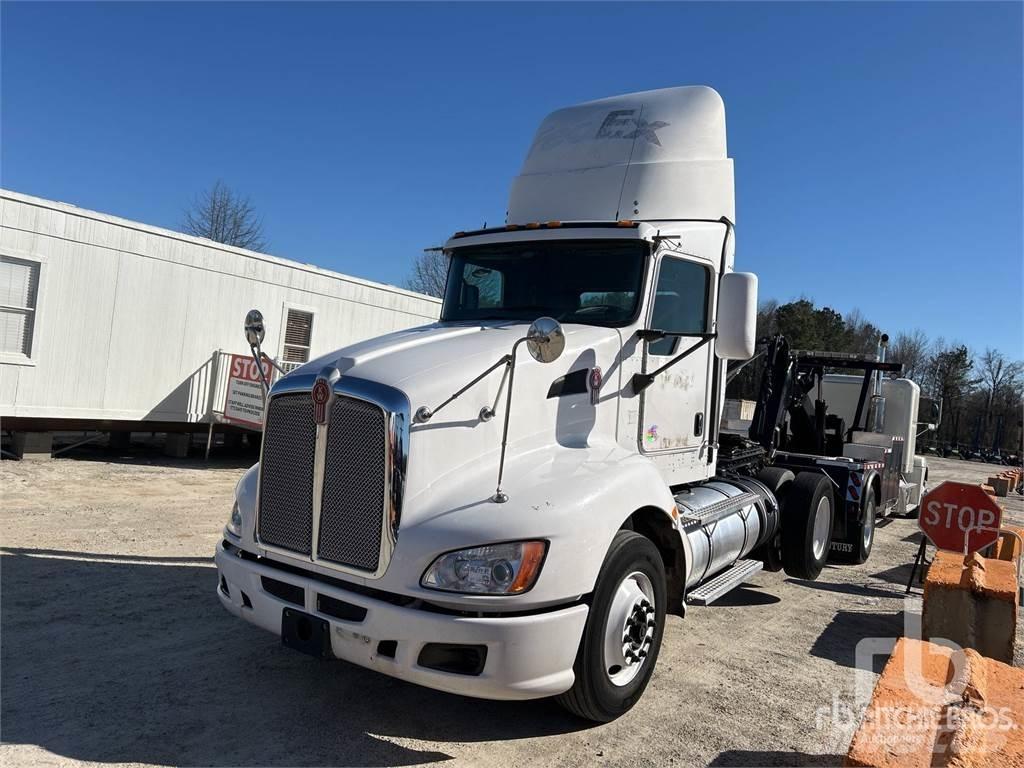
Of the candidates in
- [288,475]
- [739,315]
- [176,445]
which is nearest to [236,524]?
[288,475]

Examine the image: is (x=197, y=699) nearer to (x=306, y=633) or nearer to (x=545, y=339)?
(x=306, y=633)

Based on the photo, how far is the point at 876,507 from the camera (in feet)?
30.0

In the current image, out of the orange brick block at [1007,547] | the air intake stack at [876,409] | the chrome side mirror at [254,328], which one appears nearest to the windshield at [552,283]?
the chrome side mirror at [254,328]

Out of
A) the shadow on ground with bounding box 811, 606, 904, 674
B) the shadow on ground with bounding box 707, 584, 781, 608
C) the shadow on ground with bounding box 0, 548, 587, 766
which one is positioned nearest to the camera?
the shadow on ground with bounding box 0, 548, 587, 766

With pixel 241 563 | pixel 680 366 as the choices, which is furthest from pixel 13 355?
pixel 680 366

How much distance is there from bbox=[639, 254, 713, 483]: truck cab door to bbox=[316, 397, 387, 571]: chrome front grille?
6.55ft

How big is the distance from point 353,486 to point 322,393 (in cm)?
49

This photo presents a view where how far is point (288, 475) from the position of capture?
3756 mm

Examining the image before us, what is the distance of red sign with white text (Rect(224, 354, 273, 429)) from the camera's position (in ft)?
41.5

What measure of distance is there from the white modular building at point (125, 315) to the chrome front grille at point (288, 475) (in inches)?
357

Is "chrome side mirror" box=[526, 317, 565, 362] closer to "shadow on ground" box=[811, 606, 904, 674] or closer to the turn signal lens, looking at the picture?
the turn signal lens

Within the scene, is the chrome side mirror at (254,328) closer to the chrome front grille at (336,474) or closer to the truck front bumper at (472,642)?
the chrome front grille at (336,474)

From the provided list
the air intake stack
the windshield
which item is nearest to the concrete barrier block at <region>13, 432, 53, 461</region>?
the windshield

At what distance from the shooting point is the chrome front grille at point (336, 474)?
→ 3.37 meters
